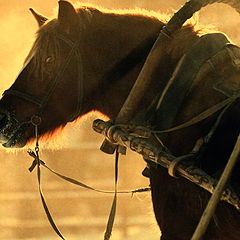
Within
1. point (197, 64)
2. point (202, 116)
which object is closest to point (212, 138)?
point (202, 116)

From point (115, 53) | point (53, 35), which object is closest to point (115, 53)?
point (115, 53)

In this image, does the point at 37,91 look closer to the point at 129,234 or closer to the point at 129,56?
the point at 129,56

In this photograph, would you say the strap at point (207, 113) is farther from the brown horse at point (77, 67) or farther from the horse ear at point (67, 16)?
the horse ear at point (67, 16)

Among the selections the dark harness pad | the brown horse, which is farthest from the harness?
the brown horse

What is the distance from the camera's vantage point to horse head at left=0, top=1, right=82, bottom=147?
2533mm

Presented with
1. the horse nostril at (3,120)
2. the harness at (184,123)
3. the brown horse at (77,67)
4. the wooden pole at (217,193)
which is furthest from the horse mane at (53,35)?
the wooden pole at (217,193)

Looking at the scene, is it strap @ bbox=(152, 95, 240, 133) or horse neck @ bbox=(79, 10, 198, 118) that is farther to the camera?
horse neck @ bbox=(79, 10, 198, 118)

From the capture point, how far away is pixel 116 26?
8.41 feet

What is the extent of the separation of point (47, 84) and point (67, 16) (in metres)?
0.28

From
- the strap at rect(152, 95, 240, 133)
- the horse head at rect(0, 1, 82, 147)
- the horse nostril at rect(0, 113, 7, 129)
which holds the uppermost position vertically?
the strap at rect(152, 95, 240, 133)

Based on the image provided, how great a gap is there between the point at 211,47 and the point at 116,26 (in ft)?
1.68

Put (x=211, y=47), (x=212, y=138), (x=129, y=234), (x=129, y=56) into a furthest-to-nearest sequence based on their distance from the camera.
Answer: (x=129, y=234) → (x=129, y=56) → (x=211, y=47) → (x=212, y=138)

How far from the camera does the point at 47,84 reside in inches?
100

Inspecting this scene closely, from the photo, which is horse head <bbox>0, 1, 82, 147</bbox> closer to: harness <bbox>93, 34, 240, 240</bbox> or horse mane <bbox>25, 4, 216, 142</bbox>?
horse mane <bbox>25, 4, 216, 142</bbox>
